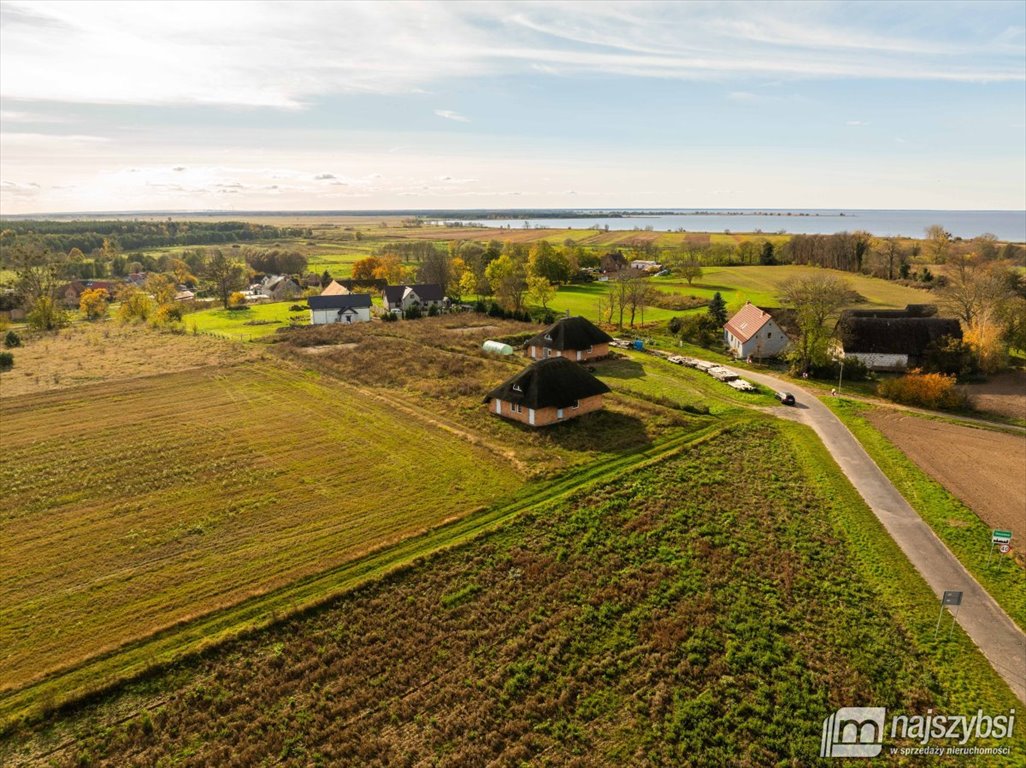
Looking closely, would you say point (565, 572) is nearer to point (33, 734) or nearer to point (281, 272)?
point (33, 734)

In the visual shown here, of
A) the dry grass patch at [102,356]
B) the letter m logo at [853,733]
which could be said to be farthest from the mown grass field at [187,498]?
the letter m logo at [853,733]

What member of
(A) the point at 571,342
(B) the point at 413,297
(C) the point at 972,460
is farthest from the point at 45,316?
(C) the point at 972,460

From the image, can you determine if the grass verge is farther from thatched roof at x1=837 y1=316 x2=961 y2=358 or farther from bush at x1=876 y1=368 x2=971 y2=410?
thatched roof at x1=837 y1=316 x2=961 y2=358

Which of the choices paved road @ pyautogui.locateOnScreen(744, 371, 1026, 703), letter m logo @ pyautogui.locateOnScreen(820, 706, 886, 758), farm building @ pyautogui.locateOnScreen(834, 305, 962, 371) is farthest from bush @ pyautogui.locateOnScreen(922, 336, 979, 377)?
letter m logo @ pyautogui.locateOnScreen(820, 706, 886, 758)

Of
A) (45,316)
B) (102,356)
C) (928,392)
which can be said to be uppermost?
(928,392)

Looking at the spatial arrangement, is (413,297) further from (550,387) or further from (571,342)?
(550,387)

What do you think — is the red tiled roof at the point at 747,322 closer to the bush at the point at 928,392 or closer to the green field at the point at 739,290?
the bush at the point at 928,392
